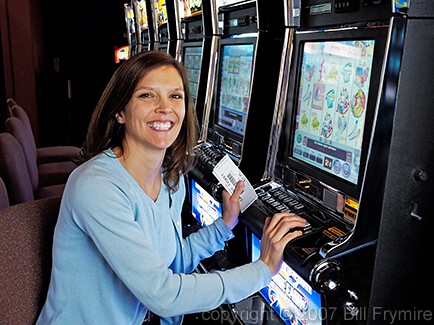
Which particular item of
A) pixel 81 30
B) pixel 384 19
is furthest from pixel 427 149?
pixel 81 30

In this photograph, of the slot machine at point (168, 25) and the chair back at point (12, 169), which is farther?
the slot machine at point (168, 25)

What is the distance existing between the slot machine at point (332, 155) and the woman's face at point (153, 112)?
378 millimetres

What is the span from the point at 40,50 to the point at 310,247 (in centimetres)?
628

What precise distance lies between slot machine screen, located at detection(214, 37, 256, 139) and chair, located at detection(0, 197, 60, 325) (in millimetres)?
1005

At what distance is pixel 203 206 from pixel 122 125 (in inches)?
36.4

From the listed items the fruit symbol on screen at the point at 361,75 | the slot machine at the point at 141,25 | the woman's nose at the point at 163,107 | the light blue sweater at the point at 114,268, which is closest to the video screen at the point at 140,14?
the slot machine at the point at 141,25

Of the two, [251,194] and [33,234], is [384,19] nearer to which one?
[251,194]

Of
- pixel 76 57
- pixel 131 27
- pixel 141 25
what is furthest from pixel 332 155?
pixel 76 57

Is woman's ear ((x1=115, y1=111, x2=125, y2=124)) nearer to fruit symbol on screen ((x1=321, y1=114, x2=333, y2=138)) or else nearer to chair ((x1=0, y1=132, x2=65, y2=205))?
fruit symbol on screen ((x1=321, y1=114, x2=333, y2=138))

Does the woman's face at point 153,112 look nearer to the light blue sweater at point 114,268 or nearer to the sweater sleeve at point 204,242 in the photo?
the light blue sweater at point 114,268

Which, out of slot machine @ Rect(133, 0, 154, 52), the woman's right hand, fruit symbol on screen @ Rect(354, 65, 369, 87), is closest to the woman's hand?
the woman's right hand

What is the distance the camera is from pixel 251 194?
170 centimetres

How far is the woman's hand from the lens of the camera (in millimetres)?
1716

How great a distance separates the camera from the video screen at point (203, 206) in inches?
90.2
